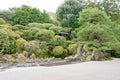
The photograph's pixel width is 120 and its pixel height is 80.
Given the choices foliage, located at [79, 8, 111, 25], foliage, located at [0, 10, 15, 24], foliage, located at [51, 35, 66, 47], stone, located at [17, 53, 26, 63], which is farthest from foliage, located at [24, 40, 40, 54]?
foliage, located at [0, 10, 15, 24]

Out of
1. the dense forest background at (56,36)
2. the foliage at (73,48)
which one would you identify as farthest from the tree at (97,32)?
the foliage at (73,48)

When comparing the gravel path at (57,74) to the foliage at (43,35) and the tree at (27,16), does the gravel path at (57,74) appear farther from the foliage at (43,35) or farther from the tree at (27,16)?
the tree at (27,16)

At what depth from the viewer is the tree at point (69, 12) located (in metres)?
17.6

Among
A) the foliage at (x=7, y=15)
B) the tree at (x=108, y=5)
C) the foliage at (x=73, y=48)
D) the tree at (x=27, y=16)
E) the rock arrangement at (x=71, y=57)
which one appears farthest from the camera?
the tree at (x=108, y=5)

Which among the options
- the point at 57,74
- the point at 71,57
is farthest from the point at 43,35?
the point at 57,74

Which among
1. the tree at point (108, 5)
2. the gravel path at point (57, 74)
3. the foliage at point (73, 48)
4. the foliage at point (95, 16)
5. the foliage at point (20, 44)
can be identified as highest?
the tree at point (108, 5)

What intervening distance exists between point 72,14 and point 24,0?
615 cm

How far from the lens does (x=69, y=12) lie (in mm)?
18438

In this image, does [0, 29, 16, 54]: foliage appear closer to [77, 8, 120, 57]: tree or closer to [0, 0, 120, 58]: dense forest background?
[0, 0, 120, 58]: dense forest background

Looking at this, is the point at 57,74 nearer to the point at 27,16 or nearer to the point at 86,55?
the point at 86,55

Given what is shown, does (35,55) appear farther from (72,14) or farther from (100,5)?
(100,5)

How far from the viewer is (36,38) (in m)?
14.2

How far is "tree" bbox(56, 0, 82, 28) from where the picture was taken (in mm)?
17562

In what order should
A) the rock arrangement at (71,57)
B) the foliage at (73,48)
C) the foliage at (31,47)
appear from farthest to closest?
1. the foliage at (73,48)
2. the foliage at (31,47)
3. the rock arrangement at (71,57)
